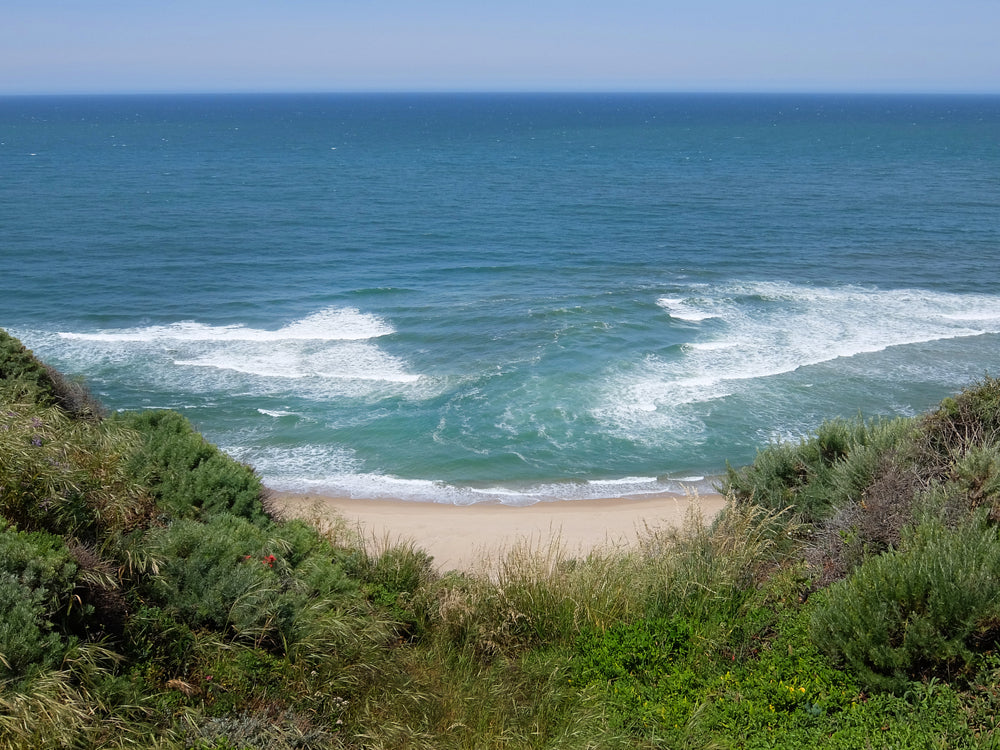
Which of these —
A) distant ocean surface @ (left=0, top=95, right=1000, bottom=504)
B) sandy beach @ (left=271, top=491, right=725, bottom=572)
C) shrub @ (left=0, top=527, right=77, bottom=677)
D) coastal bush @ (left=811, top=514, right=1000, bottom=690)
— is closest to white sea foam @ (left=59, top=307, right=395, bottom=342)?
distant ocean surface @ (left=0, top=95, right=1000, bottom=504)

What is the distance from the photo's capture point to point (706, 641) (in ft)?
23.3

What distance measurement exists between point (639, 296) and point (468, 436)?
46.2ft

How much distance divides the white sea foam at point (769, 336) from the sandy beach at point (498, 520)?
361 centimetres

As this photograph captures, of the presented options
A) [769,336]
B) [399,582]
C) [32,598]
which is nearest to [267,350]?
[769,336]

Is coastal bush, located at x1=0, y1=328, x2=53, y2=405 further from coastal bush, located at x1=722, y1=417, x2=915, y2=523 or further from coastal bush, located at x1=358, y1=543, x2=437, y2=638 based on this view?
coastal bush, located at x1=722, y1=417, x2=915, y2=523

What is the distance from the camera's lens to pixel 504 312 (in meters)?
31.0

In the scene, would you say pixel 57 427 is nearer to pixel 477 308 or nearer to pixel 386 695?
pixel 386 695

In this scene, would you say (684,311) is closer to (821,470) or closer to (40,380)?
(821,470)

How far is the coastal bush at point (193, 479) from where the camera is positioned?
9.12 m

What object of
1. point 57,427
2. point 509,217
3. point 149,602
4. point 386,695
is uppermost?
point 509,217

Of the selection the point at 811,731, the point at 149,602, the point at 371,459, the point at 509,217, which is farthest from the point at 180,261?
the point at 811,731

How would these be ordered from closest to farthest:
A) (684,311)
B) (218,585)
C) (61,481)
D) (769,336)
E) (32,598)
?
(32,598), (218,585), (61,481), (769,336), (684,311)

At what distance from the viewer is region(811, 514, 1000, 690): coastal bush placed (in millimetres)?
6008

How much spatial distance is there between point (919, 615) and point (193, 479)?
7.81m
